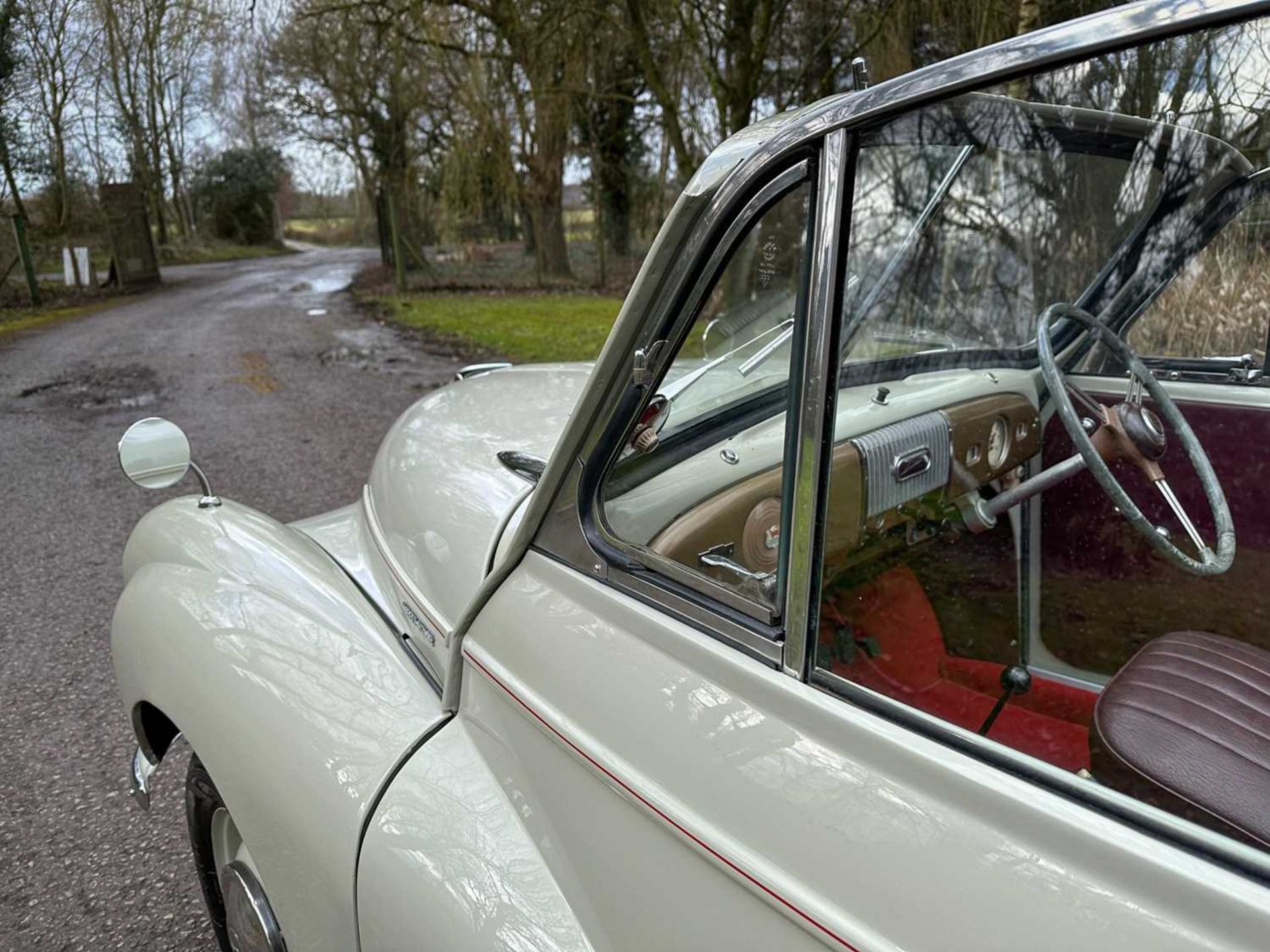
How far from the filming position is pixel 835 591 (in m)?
1.19

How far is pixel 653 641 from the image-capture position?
122 cm

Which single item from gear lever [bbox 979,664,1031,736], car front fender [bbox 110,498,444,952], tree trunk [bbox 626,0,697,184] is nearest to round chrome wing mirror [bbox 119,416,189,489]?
car front fender [bbox 110,498,444,952]

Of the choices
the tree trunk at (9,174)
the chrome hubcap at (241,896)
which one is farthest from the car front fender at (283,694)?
the tree trunk at (9,174)

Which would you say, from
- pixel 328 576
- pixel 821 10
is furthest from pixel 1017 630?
pixel 821 10

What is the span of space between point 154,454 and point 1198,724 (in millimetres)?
2202

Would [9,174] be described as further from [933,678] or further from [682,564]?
[933,678]

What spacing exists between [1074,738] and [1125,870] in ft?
1.76

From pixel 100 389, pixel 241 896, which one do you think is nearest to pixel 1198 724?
pixel 241 896

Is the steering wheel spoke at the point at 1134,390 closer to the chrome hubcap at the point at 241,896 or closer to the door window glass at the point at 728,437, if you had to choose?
the door window glass at the point at 728,437

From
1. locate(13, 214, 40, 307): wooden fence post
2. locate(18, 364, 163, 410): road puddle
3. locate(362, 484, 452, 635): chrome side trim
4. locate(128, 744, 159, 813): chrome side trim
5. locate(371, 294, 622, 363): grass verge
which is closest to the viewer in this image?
locate(362, 484, 452, 635): chrome side trim

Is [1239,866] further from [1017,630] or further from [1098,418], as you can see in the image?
[1098,418]

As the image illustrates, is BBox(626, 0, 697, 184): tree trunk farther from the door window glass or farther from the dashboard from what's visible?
the door window glass

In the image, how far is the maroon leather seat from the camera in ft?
3.37

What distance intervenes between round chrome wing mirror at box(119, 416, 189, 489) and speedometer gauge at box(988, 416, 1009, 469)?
1.90m
